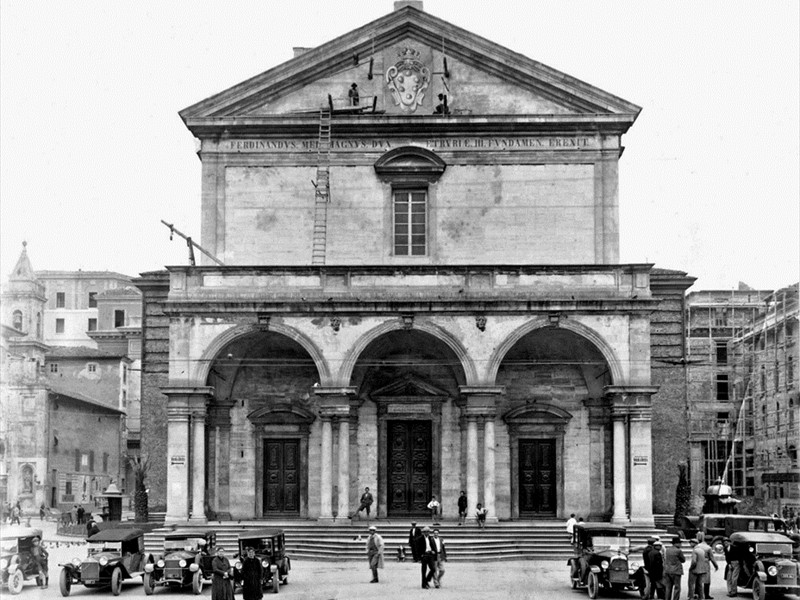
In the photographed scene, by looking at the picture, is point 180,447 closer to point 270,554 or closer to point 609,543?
point 270,554

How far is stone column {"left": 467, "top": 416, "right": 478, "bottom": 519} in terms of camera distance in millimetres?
30703

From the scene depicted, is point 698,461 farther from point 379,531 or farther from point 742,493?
point 379,531

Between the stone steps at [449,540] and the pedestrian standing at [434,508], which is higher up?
the pedestrian standing at [434,508]

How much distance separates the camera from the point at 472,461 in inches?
1217

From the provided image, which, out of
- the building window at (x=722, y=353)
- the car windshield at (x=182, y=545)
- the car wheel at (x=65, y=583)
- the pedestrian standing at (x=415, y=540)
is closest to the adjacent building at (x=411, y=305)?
the pedestrian standing at (x=415, y=540)

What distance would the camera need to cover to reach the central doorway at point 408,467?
33188 millimetres

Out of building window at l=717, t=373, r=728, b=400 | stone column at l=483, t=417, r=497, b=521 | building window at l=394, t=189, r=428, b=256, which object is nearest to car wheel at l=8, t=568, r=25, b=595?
stone column at l=483, t=417, r=497, b=521

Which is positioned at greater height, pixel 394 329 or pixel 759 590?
pixel 394 329

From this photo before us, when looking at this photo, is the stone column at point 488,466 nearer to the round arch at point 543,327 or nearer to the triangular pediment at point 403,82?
the round arch at point 543,327

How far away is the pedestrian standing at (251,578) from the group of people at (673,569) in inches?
281

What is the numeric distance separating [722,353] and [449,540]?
35.4 m

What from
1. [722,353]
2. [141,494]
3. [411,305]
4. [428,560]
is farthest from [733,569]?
[722,353]

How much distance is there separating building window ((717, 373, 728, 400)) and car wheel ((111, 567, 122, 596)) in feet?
143

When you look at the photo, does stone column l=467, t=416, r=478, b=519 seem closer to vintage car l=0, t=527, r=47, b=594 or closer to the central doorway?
the central doorway
